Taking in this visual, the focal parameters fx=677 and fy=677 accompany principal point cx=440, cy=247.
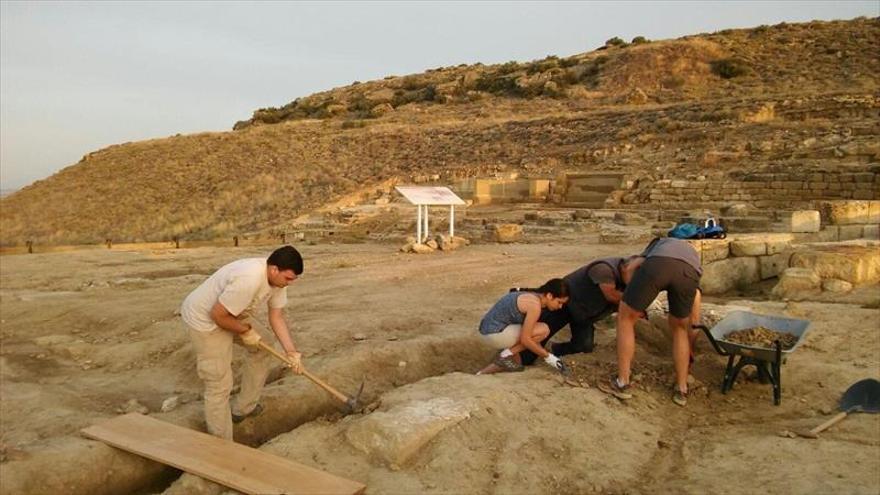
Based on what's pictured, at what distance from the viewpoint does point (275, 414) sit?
17.0 ft

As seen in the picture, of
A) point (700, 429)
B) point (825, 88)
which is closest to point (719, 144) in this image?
point (825, 88)

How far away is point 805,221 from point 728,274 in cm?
422

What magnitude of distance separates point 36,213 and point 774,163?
27932 mm

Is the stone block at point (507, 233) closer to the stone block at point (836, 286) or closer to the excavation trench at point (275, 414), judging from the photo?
the stone block at point (836, 286)

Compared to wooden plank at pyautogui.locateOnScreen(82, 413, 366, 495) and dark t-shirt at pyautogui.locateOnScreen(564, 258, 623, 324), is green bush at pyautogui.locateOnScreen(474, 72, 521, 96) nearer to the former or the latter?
dark t-shirt at pyautogui.locateOnScreen(564, 258, 623, 324)

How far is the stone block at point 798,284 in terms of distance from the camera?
24.9ft

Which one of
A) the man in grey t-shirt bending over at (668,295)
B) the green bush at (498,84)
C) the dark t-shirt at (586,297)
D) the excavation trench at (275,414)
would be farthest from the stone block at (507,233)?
the green bush at (498,84)

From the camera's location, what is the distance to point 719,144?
20031 millimetres

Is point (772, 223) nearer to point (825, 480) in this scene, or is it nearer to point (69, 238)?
point (825, 480)

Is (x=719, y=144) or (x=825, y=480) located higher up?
(x=719, y=144)

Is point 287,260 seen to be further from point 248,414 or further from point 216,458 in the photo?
point 248,414

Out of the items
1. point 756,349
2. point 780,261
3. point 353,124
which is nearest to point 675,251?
point 756,349

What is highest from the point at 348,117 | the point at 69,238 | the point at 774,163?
the point at 348,117

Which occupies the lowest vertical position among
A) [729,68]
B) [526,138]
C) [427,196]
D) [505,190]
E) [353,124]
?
[505,190]
